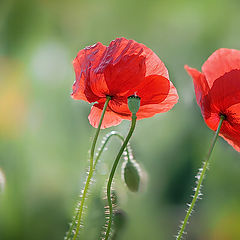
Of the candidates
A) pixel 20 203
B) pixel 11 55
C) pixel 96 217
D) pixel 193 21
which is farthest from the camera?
pixel 193 21

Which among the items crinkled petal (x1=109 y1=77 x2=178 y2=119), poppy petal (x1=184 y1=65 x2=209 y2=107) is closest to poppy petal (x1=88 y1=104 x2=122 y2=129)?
crinkled petal (x1=109 y1=77 x2=178 y2=119)

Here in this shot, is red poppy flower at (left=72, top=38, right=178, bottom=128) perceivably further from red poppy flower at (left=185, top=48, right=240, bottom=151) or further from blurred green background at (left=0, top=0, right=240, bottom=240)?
blurred green background at (left=0, top=0, right=240, bottom=240)

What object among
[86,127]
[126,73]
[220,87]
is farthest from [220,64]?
[86,127]

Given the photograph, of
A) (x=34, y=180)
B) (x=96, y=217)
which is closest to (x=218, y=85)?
(x=96, y=217)

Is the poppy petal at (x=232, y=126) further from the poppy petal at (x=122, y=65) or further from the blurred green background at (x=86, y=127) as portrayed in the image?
the blurred green background at (x=86, y=127)

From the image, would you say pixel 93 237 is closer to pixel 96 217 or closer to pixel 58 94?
pixel 96 217

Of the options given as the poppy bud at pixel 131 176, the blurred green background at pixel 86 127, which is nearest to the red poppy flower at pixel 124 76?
the poppy bud at pixel 131 176

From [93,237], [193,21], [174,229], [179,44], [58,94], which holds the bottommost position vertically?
[174,229]
